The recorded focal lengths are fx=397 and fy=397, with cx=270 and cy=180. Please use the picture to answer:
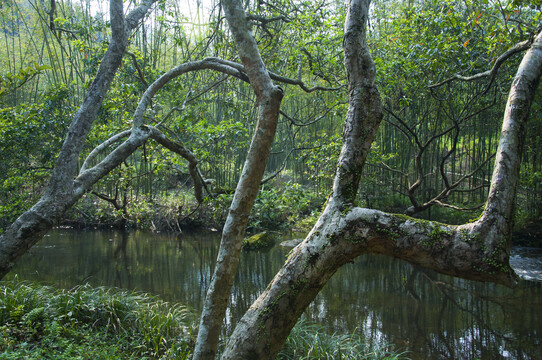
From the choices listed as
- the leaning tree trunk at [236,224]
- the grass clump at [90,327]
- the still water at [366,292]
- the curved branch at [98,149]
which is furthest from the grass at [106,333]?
the leaning tree trunk at [236,224]

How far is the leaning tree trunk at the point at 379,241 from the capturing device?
4.57 feet

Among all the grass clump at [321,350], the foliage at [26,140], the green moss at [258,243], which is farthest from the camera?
the green moss at [258,243]

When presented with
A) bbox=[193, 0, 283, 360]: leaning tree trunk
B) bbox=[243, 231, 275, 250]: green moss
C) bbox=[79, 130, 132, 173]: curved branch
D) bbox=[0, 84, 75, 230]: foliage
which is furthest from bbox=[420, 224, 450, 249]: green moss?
bbox=[243, 231, 275, 250]: green moss

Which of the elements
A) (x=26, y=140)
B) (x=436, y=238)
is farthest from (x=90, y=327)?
(x=26, y=140)

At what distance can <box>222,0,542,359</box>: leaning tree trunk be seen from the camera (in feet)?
4.57

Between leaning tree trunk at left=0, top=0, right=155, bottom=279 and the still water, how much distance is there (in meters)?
3.36

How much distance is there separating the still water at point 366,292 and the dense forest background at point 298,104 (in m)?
1.18

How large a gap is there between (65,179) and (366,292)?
5.13 m

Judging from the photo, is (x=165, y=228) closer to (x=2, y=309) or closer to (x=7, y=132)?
(x=7, y=132)

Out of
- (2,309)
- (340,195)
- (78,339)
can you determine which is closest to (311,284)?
(340,195)

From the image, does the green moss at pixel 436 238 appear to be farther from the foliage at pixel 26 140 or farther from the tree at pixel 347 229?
the foliage at pixel 26 140

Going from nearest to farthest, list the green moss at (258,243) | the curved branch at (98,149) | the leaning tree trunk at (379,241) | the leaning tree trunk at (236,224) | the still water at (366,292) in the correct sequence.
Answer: the leaning tree trunk at (379,241)
the leaning tree trunk at (236,224)
the curved branch at (98,149)
the still water at (366,292)
the green moss at (258,243)

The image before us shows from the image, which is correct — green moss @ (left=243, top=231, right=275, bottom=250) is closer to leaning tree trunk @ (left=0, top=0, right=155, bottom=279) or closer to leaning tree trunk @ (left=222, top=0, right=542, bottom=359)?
leaning tree trunk @ (left=0, top=0, right=155, bottom=279)

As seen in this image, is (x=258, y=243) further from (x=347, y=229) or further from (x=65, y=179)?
(x=347, y=229)
